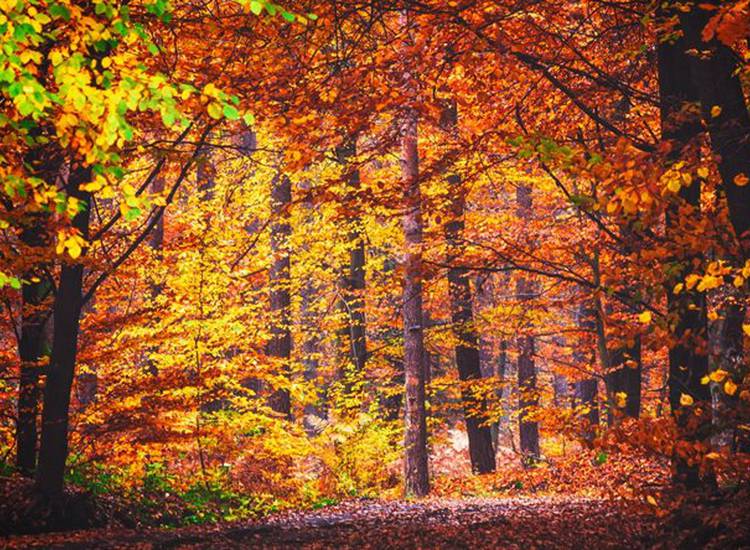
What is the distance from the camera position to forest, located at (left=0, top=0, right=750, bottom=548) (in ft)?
18.0

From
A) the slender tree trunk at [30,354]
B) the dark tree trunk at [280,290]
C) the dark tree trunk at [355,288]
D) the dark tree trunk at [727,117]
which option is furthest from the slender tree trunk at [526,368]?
the dark tree trunk at [727,117]

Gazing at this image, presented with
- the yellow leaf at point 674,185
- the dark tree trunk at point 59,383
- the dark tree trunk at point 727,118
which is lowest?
the dark tree trunk at point 59,383

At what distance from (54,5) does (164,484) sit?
359 inches

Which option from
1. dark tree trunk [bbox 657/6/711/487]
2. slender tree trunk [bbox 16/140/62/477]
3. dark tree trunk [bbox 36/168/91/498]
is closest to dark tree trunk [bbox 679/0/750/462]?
dark tree trunk [bbox 657/6/711/487]

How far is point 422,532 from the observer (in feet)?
28.3

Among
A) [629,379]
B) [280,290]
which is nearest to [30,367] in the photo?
[280,290]

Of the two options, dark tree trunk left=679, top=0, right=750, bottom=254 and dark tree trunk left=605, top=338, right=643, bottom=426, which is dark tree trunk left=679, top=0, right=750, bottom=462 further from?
dark tree trunk left=605, top=338, right=643, bottom=426

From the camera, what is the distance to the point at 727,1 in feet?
18.6

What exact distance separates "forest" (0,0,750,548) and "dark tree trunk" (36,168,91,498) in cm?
3

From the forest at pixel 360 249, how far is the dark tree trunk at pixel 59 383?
26 millimetres

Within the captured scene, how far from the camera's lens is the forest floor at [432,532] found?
753cm

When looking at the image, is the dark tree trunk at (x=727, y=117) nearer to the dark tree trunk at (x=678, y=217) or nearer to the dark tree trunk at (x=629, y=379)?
the dark tree trunk at (x=678, y=217)

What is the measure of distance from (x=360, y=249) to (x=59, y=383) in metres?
11.5

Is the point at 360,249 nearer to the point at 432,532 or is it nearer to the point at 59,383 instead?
the point at 59,383
